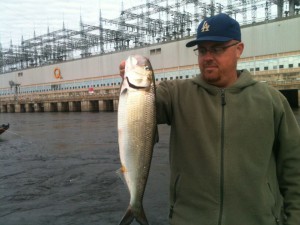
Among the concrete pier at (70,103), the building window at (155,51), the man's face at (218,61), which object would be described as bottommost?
the concrete pier at (70,103)

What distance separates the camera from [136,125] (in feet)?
8.91

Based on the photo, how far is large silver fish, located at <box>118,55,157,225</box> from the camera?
8.70 ft

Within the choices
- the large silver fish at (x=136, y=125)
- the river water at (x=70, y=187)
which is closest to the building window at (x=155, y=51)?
the river water at (x=70, y=187)

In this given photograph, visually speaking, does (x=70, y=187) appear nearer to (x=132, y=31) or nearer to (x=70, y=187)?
(x=70, y=187)

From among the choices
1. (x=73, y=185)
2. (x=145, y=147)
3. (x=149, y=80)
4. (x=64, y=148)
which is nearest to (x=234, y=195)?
(x=145, y=147)

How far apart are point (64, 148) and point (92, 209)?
28.9 ft

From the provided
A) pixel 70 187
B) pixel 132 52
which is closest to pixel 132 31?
pixel 132 52

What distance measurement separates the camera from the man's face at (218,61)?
2.67 meters

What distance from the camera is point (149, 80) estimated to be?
2.66 m

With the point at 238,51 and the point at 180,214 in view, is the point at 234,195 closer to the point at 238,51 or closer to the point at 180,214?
the point at 180,214

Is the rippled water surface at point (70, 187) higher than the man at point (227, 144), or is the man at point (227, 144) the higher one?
the man at point (227, 144)

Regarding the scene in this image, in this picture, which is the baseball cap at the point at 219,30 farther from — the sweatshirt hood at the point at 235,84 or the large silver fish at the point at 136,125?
the large silver fish at the point at 136,125

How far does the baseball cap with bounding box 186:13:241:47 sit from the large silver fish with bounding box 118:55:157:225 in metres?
0.48

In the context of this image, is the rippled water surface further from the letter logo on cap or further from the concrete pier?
the concrete pier
